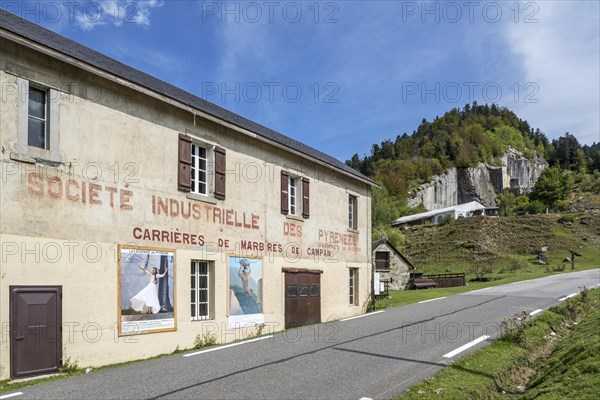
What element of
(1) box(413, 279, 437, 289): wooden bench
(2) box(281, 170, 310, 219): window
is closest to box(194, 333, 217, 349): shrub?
(2) box(281, 170, 310, 219): window

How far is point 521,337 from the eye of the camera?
1252cm

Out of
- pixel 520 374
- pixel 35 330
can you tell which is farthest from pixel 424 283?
pixel 35 330

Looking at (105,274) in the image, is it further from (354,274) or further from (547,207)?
(547,207)

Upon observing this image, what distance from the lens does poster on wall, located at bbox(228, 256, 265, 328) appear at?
48.4 feet

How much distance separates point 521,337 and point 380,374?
5040mm

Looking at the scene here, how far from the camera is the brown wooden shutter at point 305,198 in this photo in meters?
18.6

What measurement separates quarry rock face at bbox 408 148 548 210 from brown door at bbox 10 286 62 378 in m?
118

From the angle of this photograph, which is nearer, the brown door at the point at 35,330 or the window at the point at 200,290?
the brown door at the point at 35,330

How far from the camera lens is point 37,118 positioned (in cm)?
1029

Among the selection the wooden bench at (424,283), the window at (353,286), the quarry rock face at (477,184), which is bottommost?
the wooden bench at (424,283)

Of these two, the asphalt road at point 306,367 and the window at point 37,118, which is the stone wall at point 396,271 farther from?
the window at point 37,118

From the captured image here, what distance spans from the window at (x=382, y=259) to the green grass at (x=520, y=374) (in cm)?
2745

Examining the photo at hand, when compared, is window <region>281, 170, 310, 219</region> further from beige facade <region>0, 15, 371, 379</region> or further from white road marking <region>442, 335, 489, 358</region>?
white road marking <region>442, 335, 489, 358</region>

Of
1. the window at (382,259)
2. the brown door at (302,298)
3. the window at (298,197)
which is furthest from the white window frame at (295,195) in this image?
the window at (382,259)
